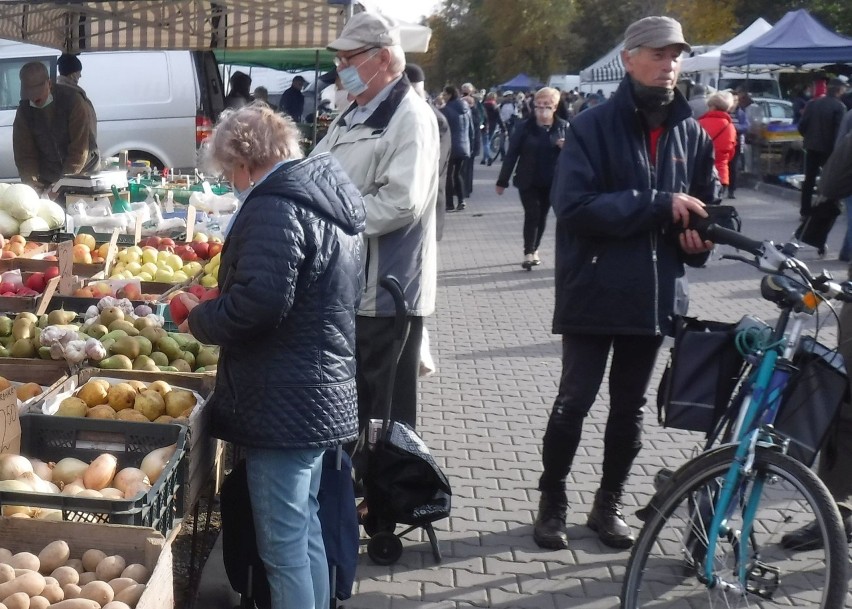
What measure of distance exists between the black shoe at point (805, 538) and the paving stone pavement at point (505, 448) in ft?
2.05

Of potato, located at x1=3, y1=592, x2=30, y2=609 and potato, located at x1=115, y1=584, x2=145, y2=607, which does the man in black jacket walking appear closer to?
potato, located at x1=115, y1=584, x2=145, y2=607

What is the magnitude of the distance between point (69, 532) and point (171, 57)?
1139 cm

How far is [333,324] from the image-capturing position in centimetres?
295

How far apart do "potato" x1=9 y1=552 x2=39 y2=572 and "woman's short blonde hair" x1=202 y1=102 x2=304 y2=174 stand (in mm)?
1176

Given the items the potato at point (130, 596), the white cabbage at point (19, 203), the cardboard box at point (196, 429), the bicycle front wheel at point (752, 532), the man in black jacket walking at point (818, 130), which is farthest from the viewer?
the man in black jacket walking at point (818, 130)

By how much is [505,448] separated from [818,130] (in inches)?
394

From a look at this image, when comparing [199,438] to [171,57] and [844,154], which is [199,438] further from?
[171,57]

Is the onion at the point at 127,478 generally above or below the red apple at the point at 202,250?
above

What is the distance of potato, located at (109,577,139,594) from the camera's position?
2562mm

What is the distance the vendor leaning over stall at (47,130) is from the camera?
28.1 ft

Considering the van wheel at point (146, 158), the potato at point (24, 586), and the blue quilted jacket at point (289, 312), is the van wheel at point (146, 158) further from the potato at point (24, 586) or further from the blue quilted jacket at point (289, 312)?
the potato at point (24, 586)

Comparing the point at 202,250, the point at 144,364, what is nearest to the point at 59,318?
the point at 144,364

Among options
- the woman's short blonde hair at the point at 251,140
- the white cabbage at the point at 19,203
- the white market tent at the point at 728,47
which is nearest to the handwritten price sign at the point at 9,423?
the woman's short blonde hair at the point at 251,140

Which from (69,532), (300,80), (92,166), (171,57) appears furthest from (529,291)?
(300,80)
